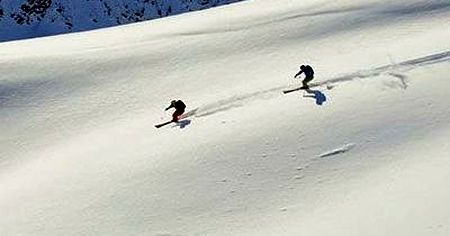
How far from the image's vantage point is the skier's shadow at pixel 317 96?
9875 millimetres

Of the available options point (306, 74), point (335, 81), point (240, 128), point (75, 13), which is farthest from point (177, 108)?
point (75, 13)

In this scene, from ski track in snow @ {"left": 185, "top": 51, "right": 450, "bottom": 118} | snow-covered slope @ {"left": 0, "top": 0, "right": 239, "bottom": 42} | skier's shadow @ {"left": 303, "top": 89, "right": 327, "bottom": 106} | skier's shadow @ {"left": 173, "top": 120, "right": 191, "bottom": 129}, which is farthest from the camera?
snow-covered slope @ {"left": 0, "top": 0, "right": 239, "bottom": 42}

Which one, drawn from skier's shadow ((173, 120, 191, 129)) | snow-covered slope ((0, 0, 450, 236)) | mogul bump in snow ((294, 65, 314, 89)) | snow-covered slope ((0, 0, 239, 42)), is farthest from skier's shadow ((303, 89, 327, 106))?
snow-covered slope ((0, 0, 239, 42))

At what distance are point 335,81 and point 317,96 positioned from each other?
57 cm

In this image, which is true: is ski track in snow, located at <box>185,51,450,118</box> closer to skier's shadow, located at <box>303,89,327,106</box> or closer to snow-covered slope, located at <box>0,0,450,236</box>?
snow-covered slope, located at <box>0,0,450,236</box>

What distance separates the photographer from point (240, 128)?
959cm

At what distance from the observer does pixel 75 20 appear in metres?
22.8

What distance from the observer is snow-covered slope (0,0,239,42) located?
22.6m

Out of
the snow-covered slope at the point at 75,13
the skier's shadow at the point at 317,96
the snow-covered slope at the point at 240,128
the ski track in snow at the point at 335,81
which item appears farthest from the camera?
the snow-covered slope at the point at 75,13

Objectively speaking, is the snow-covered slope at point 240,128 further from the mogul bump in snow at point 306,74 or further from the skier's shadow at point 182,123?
the mogul bump in snow at point 306,74

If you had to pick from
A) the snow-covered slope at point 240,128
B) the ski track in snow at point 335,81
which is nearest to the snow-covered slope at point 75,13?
the snow-covered slope at point 240,128

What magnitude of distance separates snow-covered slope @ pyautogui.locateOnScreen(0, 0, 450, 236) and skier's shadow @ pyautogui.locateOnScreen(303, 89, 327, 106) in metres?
0.03

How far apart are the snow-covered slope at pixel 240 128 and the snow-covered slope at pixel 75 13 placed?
9103 millimetres

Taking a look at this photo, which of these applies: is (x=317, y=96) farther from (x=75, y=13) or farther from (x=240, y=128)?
(x=75, y=13)
